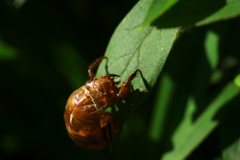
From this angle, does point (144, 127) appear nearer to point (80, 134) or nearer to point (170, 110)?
point (170, 110)

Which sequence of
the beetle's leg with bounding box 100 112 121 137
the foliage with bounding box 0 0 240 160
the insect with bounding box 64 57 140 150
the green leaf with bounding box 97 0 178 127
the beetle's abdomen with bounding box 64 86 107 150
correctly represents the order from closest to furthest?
the green leaf with bounding box 97 0 178 127 < the foliage with bounding box 0 0 240 160 < the beetle's leg with bounding box 100 112 121 137 < the insect with bounding box 64 57 140 150 < the beetle's abdomen with bounding box 64 86 107 150

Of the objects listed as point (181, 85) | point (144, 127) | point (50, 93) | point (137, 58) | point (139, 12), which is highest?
point (139, 12)

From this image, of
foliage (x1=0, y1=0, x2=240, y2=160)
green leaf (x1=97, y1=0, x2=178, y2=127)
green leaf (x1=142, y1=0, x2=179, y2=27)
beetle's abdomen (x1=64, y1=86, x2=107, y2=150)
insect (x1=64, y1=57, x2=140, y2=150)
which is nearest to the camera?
green leaf (x1=142, y1=0, x2=179, y2=27)

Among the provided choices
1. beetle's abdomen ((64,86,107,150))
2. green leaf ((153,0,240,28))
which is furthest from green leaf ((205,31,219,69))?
green leaf ((153,0,240,28))

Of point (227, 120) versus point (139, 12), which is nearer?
point (139, 12)

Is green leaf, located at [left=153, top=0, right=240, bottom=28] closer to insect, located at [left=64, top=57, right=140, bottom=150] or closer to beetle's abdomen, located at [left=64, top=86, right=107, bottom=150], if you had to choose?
insect, located at [left=64, top=57, right=140, bottom=150]

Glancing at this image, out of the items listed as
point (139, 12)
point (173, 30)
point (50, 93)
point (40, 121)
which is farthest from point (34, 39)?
point (173, 30)

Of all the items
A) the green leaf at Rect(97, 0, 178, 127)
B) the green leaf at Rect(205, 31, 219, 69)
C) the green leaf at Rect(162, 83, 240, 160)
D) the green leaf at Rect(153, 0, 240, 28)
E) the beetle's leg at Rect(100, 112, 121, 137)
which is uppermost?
the green leaf at Rect(153, 0, 240, 28)

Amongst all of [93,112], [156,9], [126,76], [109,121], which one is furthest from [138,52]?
[93,112]
